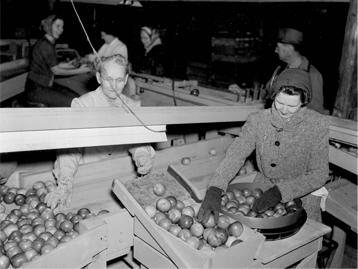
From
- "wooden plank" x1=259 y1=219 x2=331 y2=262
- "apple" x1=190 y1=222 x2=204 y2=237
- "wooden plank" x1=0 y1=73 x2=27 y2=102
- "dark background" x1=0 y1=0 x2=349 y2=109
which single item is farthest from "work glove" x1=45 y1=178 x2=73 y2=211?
"dark background" x1=0 y1=0 x2=349 y2=109

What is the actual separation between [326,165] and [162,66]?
5536 mm

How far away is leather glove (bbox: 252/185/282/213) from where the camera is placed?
2863mm

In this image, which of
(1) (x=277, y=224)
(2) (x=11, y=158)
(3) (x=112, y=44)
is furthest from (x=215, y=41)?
(1) (x=277, y=224)

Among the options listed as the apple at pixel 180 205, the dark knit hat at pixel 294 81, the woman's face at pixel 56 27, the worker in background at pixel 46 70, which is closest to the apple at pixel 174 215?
the apple at pixel 180 205

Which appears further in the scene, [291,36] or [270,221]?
[291,36]

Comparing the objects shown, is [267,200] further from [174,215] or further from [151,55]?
[151,55]

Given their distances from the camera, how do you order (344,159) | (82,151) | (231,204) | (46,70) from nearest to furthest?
1. (231,204)
2. (82,151)
3. (344,159)
4. (46,70)

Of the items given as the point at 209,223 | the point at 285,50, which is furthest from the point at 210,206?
the point at 285,50

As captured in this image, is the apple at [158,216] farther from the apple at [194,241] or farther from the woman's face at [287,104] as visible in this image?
the woman's face at [287,104]

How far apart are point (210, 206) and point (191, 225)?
0.21 meters

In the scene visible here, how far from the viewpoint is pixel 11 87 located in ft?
24.7

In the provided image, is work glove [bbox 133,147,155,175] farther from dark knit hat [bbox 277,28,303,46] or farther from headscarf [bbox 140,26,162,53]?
headscarf [bbox 140,26,162,53]

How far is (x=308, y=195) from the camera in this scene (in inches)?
130

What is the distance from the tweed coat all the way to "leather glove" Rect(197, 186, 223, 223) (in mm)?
157
